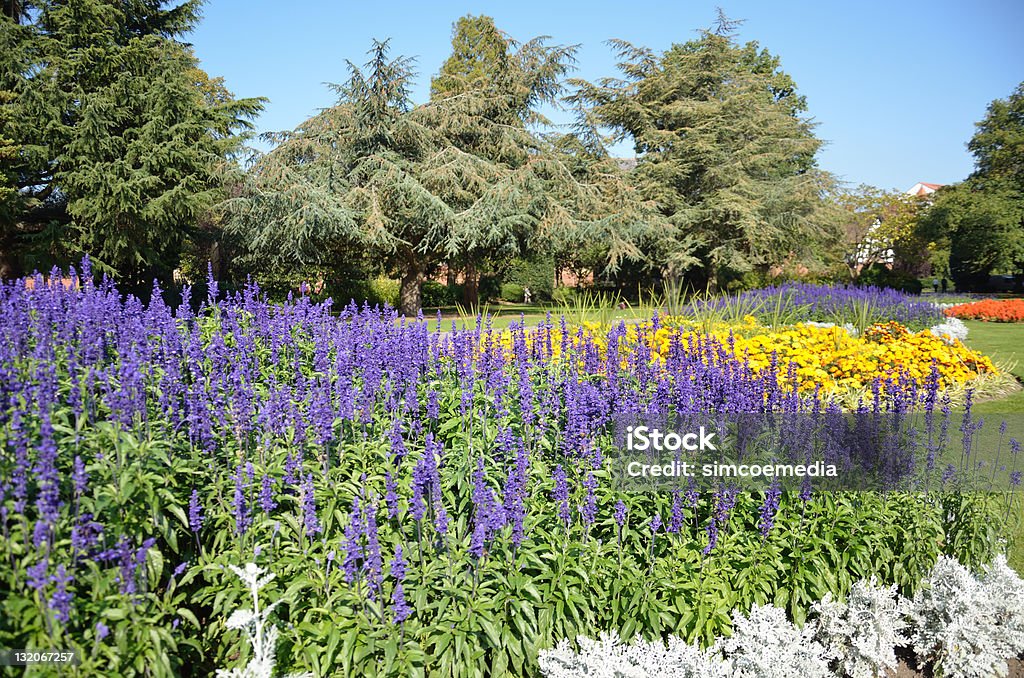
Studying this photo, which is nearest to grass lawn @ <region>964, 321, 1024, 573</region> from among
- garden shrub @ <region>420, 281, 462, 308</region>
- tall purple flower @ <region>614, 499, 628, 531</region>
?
tall purple flower @ <region>614, 499, 628, 531</region>

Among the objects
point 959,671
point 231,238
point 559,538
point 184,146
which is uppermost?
point 184,146

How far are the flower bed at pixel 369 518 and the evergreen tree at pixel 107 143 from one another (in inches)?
619

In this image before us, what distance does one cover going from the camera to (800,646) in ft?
9.07

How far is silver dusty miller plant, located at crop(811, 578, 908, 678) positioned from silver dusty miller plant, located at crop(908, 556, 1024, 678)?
0.19m

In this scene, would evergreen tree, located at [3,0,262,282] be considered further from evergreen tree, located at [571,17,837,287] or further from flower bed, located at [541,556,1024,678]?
flower bed, located at [541,556,1024,678]

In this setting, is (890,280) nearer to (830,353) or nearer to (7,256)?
(830,353)

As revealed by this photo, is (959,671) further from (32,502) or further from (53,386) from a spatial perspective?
(53,386)

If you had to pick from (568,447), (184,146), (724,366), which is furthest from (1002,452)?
(184,146)

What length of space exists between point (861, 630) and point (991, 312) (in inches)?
793

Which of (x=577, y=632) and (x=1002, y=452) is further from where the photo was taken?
(x=1002, y=452)

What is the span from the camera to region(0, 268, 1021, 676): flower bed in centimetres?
232

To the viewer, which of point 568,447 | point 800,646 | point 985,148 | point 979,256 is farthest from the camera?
point 985,148

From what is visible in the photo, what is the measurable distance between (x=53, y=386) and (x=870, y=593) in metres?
3.68

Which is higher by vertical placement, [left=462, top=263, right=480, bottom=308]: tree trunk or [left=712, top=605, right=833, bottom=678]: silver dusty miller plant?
[left=462, top=263, right=480, bottom=308]: tree trunk
